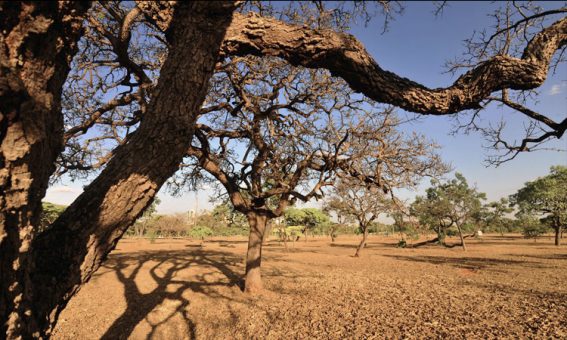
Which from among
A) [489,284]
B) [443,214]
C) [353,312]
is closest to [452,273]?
[489,284]

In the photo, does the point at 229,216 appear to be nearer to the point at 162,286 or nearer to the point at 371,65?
the point at 162,286

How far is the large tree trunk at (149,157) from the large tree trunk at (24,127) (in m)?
0.27

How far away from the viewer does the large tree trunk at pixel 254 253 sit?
9.33m

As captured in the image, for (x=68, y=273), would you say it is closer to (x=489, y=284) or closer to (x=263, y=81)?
(x=263, y=81)

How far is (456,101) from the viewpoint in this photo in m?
2.59

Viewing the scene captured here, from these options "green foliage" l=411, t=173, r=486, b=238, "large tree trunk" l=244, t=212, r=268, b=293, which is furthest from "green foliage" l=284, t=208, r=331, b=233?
"large tree trunk" l=244, t=212, r=268, b=293

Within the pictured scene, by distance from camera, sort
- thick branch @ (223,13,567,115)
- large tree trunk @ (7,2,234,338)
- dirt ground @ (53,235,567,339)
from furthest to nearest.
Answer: dirt ground @ (53,235,567,339) < thick branch @ (223,13,567,115) < large tree trunk @ (7,2,234,338)

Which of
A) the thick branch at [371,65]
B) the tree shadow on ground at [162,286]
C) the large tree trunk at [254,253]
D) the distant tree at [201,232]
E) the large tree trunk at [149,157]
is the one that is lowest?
the distant tree at [201,232]

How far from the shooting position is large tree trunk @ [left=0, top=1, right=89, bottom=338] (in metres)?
1.30

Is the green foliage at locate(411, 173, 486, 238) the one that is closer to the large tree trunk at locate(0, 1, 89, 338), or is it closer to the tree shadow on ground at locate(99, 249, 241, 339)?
the tree shadow on ground at locate(99, 249, 241, 339)

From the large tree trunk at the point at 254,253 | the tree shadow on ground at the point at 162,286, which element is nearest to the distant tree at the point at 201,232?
the tree shadow on ground at the point at 162,286

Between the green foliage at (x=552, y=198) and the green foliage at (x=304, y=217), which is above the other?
the green foliage at (x=552, y=198)

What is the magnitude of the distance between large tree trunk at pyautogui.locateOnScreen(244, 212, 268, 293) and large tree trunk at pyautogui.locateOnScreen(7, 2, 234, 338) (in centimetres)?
756

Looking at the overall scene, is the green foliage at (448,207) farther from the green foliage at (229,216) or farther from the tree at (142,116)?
the tree at (142,116)
